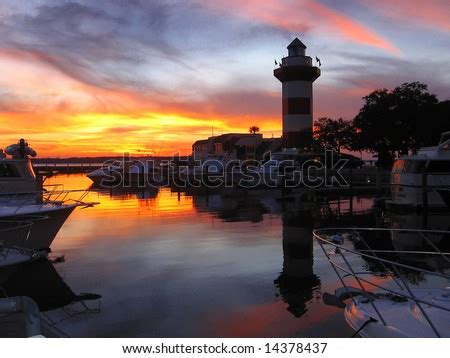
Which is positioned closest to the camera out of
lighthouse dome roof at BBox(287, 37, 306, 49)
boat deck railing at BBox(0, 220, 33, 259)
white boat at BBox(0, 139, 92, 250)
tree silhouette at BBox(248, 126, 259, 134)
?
boat deck railing at BBox(0, 220, 33, 259)

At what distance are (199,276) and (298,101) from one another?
40.1 m

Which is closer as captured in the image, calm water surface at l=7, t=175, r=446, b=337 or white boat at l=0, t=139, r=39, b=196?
calm water surface at l=7, t=175, r=446, b=337

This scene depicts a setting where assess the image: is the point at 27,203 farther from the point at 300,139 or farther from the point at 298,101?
the point at 298,101

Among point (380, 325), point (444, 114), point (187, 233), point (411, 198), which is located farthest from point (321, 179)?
point (380, 325)

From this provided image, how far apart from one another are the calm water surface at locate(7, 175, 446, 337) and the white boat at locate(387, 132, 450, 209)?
2642 mm

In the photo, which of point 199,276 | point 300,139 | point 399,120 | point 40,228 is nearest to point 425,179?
point 199,276

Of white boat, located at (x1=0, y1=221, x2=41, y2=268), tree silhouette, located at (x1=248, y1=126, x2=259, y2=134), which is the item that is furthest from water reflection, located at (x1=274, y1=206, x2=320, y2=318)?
tree silhouette, located at (x1=248, y1=126, x2=259, y2=134)

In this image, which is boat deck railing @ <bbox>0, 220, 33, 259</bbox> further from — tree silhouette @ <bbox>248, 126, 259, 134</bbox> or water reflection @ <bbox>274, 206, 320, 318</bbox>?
tree silhouette @ <bbox>248, 126, 259, 134</bbox>

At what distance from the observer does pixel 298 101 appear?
162ft

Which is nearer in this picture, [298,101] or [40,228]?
[40,228]

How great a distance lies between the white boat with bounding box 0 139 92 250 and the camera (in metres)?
12.4

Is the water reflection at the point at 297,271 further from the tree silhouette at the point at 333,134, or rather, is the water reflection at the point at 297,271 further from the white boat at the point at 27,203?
the tree silhouette at the point at 333,134

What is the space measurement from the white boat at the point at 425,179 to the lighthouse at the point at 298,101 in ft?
83.1
